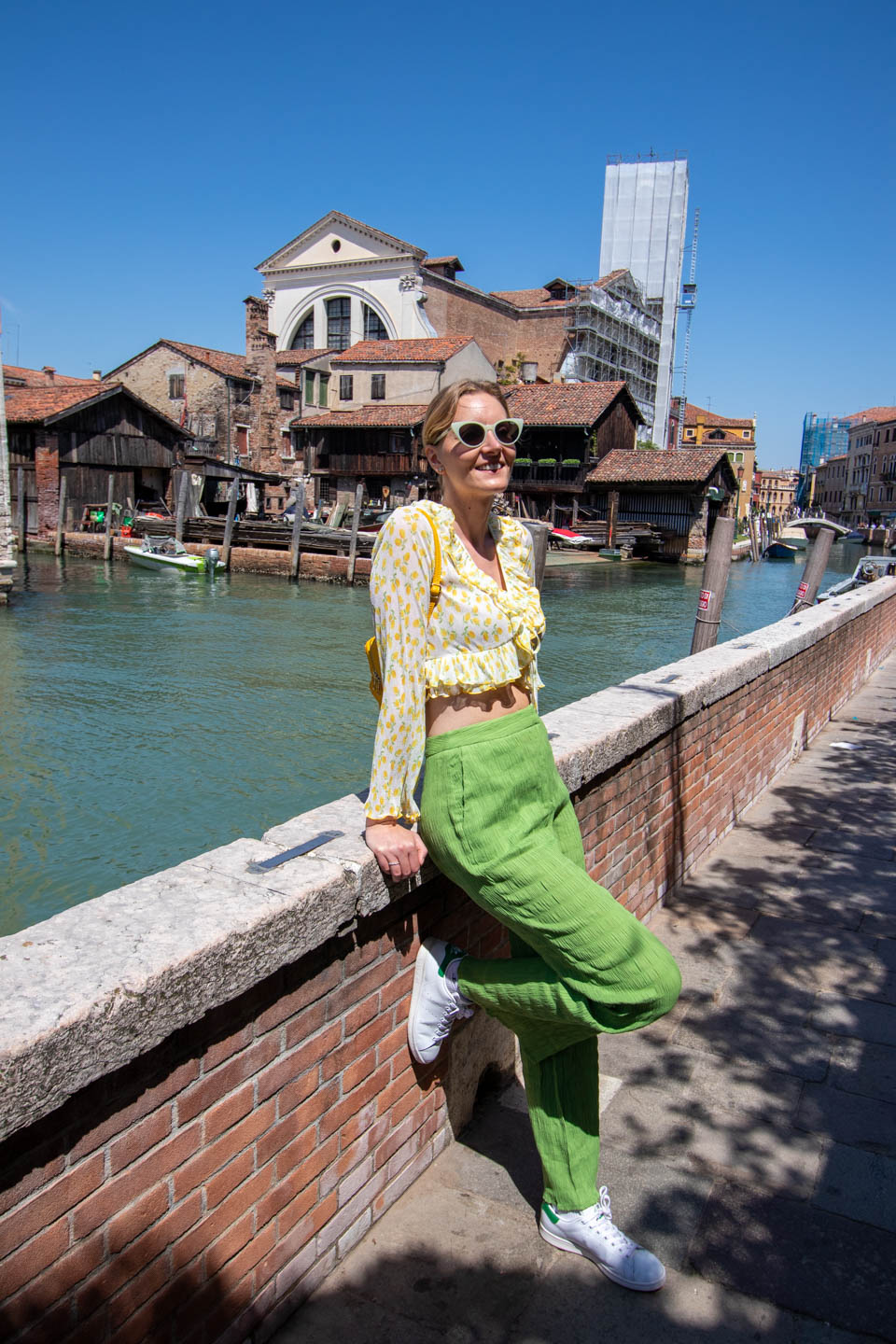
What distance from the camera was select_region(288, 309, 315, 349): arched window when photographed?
150 feet

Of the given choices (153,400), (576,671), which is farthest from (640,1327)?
(153,400)

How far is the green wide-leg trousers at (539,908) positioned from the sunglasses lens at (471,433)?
62cm

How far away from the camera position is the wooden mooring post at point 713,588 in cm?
697

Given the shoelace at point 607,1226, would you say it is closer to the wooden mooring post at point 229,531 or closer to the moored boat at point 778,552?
the wooden mooring post at point 229,531

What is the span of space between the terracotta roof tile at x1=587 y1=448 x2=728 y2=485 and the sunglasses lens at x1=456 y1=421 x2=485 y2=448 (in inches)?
1473

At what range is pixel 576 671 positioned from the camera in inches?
635

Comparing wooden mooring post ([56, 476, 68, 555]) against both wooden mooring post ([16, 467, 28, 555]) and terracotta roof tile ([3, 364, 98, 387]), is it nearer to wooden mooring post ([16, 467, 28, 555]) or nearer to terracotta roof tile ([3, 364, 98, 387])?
wooden mooring post ([16, 467, 28, 555])

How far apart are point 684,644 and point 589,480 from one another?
20.5 m

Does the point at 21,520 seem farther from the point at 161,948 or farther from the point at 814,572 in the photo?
the point at 161,948

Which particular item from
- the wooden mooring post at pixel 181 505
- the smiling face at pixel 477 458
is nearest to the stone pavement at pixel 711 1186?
the smiling face at pixel 477 458

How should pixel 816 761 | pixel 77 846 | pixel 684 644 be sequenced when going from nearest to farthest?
pixel 816 761
pixel 77 846
pixel 684 644

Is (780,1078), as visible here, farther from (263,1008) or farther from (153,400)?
(153,400)

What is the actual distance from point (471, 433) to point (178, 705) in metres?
10.8

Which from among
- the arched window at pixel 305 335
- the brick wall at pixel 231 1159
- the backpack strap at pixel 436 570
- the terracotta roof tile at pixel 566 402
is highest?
the arched window at pixel 305 335
